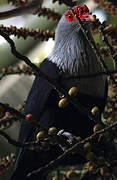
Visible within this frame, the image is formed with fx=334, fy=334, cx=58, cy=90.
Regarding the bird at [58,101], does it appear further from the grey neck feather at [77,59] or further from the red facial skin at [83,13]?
the red facial skin at [83,13]

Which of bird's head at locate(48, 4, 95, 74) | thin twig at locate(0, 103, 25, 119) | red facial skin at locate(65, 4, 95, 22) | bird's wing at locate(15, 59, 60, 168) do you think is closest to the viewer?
thin twig at locate(0, 103, 25, 119)

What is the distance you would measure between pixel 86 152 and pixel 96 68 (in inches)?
33.0

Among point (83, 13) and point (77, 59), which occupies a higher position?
point (83, 13)

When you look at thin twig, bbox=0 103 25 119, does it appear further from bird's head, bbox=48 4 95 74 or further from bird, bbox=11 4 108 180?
bird's head, bbox=48 4 95 74

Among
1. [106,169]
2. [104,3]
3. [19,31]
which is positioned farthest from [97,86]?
[106,169]

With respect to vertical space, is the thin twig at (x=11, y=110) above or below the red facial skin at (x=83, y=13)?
above

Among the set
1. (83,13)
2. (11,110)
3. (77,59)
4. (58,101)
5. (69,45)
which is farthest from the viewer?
(69,45)

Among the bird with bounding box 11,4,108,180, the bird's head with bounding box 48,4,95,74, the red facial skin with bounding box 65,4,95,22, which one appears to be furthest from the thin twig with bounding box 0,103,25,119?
the bird's head with bounding box 48,4,95,74

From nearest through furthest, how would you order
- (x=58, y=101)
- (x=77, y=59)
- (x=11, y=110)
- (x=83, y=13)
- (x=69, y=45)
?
(x=11, y=110) → (x=83, y=13) → (x=58, y=101) → (x=77, y=59) → (x=69, y=45)

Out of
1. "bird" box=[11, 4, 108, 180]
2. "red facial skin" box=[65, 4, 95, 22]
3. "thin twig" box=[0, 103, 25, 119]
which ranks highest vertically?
"thin twig" box=[0, 103, 25, 119]

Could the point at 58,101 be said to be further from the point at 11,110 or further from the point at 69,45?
the point at 11,110

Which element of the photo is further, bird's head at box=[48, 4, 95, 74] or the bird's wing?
bird's head at box=[48, 4, 95, 74]

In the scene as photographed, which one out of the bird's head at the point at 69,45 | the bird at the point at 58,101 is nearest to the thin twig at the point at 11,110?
the bird at the point at 58,101

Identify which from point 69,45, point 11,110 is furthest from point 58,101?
point 11,110
